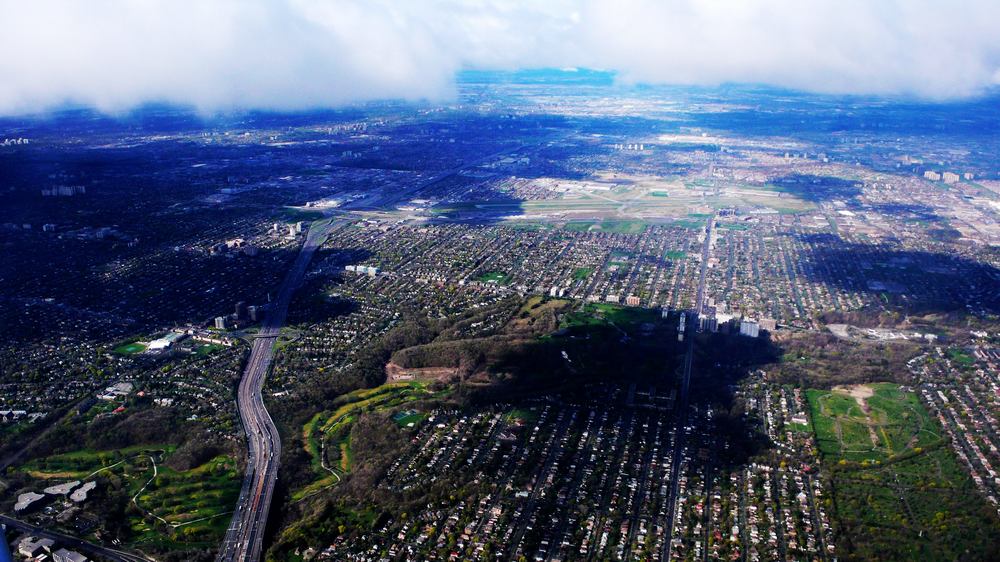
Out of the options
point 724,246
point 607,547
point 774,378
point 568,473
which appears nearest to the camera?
point 607,547

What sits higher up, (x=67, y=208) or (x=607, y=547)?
(x=67, y=208)

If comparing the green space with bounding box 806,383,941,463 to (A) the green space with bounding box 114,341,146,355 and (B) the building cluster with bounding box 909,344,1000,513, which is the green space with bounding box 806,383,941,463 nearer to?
(B) the building cluster with bounding box 909,344,1000,513

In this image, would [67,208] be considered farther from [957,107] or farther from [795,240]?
[957,107]

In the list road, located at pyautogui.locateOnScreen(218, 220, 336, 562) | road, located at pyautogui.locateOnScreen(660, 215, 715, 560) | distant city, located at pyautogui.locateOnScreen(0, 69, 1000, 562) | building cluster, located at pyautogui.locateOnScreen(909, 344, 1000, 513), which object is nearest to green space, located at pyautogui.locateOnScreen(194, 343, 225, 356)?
distant city, located at pyautogui.locateOnScreen(0, 69, 1000, 562)

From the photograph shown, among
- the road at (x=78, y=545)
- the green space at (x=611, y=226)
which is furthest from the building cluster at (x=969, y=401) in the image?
the green space at (x=611, y=226)

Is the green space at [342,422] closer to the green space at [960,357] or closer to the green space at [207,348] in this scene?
the green space at [207,348]

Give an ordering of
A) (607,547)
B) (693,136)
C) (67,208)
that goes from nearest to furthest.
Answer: (607,547) < (67,208) < (693,136)

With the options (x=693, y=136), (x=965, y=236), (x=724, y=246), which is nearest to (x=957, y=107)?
(x=693, y=136)

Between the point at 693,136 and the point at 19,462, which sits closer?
the point at 19,462
